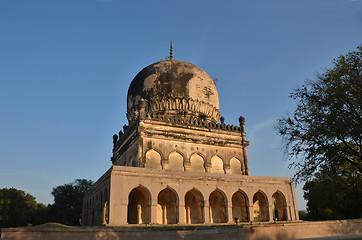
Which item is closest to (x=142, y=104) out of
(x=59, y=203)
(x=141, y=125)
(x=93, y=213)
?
(x=141, y=125)

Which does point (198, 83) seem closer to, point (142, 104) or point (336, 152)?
point (142, 104)

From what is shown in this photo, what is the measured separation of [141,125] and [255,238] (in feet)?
34.6

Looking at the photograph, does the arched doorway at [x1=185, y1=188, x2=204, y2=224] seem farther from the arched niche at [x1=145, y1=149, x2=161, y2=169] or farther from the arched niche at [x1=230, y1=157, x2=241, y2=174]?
the arched niche at [x1=230, y1=157, x2=241, y2=174]

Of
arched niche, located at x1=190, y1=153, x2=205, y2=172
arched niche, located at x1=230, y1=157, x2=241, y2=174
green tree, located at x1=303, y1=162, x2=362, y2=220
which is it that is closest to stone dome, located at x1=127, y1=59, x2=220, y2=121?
arched niche, located at x1=190, y1=153, x2=205, y2=172

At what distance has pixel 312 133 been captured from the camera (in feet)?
45.4

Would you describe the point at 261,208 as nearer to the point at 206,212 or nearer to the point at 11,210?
the point at 206,212

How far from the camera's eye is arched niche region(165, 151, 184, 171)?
70.6 ft

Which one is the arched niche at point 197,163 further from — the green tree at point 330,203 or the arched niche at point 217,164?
the green tree at point 330,203

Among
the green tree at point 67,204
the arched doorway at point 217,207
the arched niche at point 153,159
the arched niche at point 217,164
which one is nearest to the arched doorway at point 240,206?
the arched doorway at point 217,207

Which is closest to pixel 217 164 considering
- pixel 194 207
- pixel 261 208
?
pixel 261 208

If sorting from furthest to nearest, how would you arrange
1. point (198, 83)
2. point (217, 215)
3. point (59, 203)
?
1. point (59, 203)
2. point (198, 83)
3. point (217, 215)

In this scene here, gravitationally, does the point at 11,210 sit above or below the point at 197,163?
below

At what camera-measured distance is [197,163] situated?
2247cm

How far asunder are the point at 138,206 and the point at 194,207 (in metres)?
3.40
